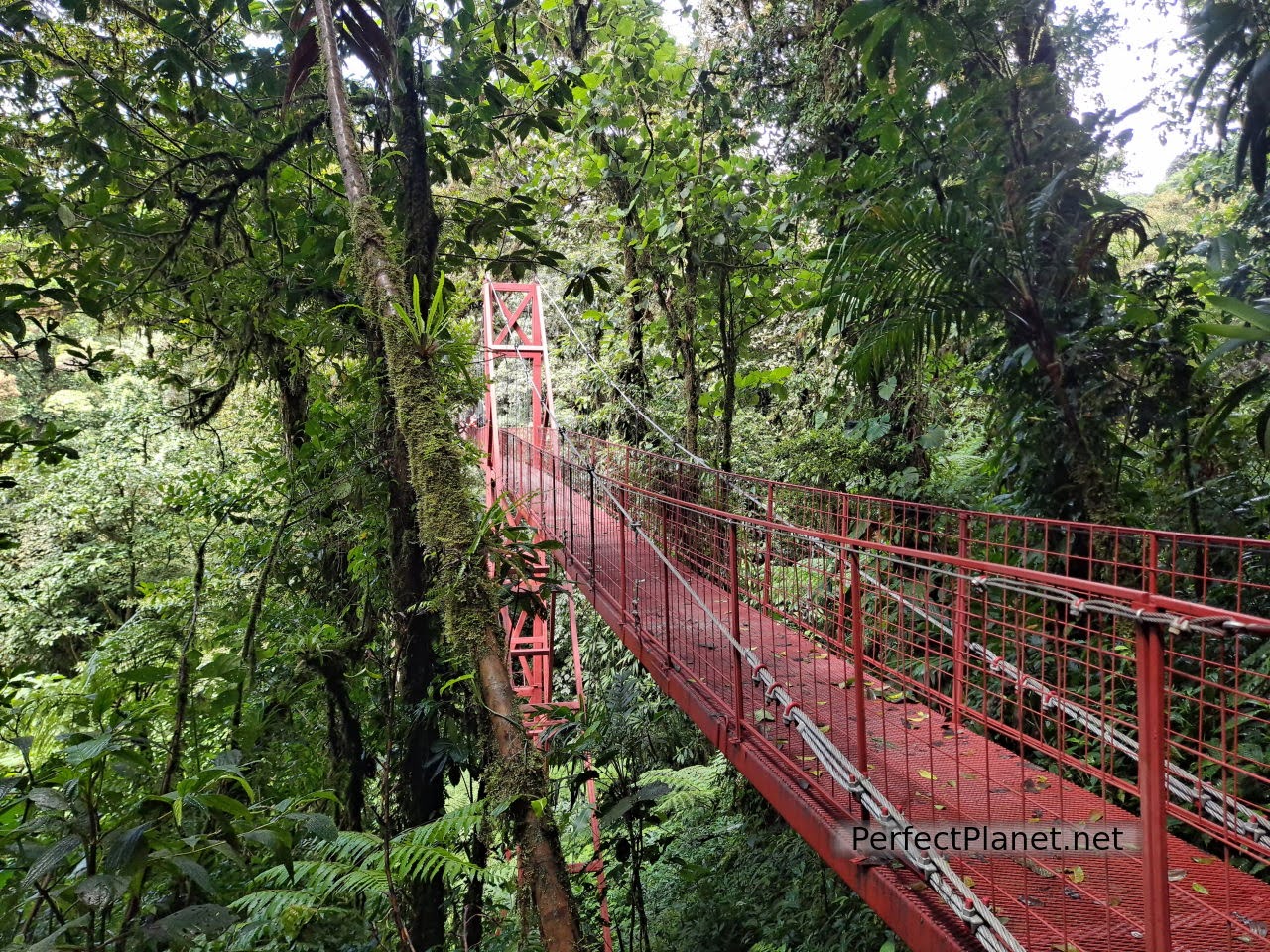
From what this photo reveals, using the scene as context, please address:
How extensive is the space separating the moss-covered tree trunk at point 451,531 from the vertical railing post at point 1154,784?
0.82 metres

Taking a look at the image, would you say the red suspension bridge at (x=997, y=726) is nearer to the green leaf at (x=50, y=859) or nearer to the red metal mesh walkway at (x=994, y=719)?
the red metal mesh walkway at (x=994, y=719)

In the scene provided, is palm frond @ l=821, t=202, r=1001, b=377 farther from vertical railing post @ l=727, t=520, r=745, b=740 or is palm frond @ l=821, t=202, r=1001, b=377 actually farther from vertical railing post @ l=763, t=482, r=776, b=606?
vertical railing post @ l=727, t=520, r=745, b=740

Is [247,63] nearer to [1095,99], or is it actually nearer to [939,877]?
[939,877]

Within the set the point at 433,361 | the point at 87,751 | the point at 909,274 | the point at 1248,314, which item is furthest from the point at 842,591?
the point at 87,751

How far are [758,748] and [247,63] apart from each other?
2.82m

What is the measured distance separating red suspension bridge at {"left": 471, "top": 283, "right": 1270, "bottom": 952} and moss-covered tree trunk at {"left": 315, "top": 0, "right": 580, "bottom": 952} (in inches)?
15.6

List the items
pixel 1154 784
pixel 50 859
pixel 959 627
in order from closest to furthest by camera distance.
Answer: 1. pixel 1154 784
2. pixel 50 859
3. pixel 959 627

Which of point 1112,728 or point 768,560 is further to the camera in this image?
point 768,560

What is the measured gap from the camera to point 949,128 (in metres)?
2.93

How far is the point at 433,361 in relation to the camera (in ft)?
5.36

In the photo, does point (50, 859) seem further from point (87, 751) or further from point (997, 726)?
point (997, 726)

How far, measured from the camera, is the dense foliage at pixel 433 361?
1510mm

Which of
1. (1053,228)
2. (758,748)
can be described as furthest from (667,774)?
(1053,228)

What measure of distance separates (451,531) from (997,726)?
142cm
